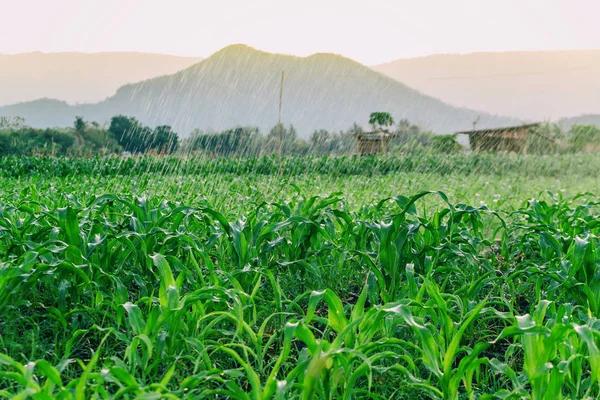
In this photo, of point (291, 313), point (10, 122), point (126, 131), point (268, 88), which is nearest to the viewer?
point (291, 313)

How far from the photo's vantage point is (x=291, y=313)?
1.97m

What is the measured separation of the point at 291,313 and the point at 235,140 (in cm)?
3110

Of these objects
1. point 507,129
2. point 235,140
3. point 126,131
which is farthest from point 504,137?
point 126,131

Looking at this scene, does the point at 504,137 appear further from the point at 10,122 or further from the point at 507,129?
the point at 10,122

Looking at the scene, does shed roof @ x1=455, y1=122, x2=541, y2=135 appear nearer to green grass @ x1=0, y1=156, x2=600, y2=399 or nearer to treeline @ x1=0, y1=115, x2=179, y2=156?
treeline @ x1=0, y1=115, x2=179, y2=156

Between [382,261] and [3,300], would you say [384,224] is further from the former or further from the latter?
[3,300]

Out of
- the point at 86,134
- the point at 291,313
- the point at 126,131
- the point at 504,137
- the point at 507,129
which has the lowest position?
the point at 86,134

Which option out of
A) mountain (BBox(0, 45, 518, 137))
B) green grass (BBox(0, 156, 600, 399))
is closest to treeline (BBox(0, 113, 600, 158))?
green grass (BBox(0, 156, 600, 399))

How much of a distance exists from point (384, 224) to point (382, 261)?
170mm

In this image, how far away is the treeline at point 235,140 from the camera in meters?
15.3

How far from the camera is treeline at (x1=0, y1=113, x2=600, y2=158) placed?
1527 centimetres

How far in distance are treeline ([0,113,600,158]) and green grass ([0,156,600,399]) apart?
670cm

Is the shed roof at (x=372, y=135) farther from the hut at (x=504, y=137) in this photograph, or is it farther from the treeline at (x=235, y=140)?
the hut at (x=504, y=137)

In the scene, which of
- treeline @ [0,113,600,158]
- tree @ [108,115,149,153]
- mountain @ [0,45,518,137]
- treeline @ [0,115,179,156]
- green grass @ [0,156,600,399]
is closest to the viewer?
green grass @ [0,156,600,399]
